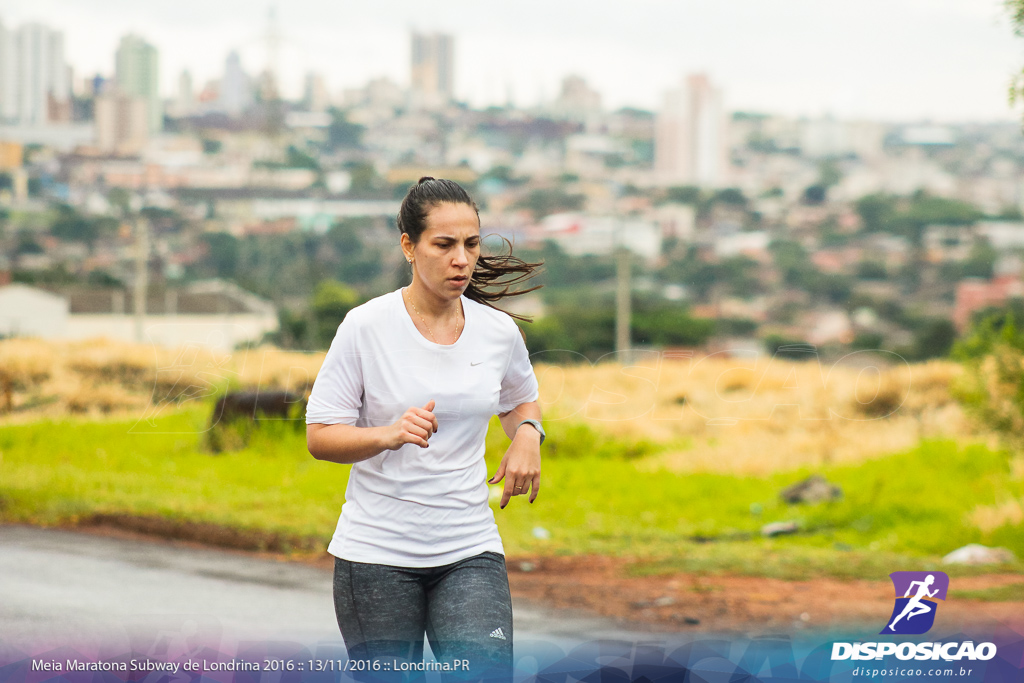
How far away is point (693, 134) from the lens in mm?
58062

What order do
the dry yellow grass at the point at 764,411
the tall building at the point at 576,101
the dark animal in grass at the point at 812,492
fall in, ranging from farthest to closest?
the tall building at the point at 576,101
the dry yellow grass at the point at 764,411
the dark animal in grass at the point at 812,492

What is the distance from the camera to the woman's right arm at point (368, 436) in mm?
2164

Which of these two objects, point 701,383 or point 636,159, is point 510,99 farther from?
point 701,383

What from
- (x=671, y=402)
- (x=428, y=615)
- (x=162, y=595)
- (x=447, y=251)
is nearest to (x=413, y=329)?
(x=447, y=251)

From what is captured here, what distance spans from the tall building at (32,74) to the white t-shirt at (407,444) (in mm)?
31254

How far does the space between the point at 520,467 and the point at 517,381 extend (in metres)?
0.22

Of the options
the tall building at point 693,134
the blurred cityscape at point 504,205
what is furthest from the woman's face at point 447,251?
the tall building at point 693,134

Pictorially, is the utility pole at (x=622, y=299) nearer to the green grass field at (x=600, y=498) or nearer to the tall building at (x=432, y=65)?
the tall building at (x=432, y=65)

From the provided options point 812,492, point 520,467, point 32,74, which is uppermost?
point 32,74

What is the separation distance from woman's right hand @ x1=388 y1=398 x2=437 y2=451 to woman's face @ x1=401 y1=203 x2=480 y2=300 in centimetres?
31

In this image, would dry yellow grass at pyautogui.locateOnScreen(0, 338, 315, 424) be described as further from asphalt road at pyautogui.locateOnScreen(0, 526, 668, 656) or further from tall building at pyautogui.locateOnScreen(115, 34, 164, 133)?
tall building at pyautogui.locateOnScreen(115, 34, 164, 133)

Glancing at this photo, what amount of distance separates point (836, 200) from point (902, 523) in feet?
150

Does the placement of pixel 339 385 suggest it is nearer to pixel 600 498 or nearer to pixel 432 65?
pixel 600 498

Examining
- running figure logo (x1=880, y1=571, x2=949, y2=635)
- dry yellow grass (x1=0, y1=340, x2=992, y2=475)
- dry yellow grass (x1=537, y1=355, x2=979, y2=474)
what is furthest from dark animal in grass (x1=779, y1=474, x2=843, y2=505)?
running figure logo (x1=880, y1=571, x2=949, y2=635)
